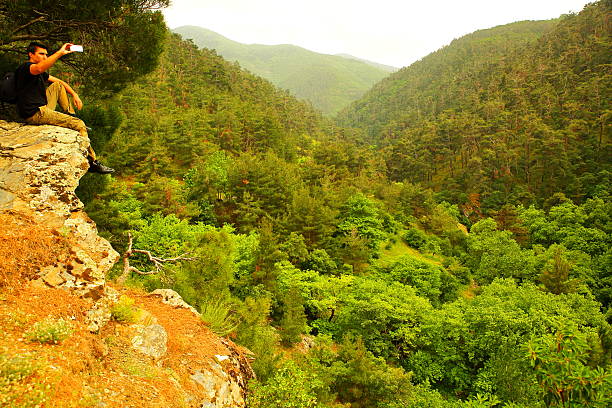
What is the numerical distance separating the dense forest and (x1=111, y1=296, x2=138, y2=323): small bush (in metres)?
2.19

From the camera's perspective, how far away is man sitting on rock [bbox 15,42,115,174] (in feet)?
17.8

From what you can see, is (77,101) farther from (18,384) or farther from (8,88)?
(18,384)

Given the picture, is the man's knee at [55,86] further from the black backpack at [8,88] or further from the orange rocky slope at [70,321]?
the orange rocky slope at [70,321]

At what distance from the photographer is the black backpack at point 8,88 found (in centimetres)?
580

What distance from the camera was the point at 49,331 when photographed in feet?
13.0

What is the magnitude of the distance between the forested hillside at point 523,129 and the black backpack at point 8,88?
63.1m

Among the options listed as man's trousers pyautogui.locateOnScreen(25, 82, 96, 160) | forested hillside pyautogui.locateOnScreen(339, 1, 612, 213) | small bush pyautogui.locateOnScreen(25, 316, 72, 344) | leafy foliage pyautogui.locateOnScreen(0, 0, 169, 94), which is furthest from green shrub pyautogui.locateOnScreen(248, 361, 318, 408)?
forested hillside pyautogui.locateOnScreen(339, 1, 612, 213)

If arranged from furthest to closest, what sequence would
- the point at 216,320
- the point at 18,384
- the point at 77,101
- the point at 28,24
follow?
the point at 216,320
the point at 28,24
the point at 77,101
the point at 18,384

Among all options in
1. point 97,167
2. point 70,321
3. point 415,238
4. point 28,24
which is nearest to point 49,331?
point 70,321

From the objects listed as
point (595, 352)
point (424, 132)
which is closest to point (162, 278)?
point (595, 352)

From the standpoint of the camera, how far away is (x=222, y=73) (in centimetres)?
7412

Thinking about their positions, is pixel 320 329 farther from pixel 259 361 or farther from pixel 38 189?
pixel 38 189

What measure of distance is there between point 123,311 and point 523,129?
8009 cm

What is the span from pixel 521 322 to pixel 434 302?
9.93 meters
